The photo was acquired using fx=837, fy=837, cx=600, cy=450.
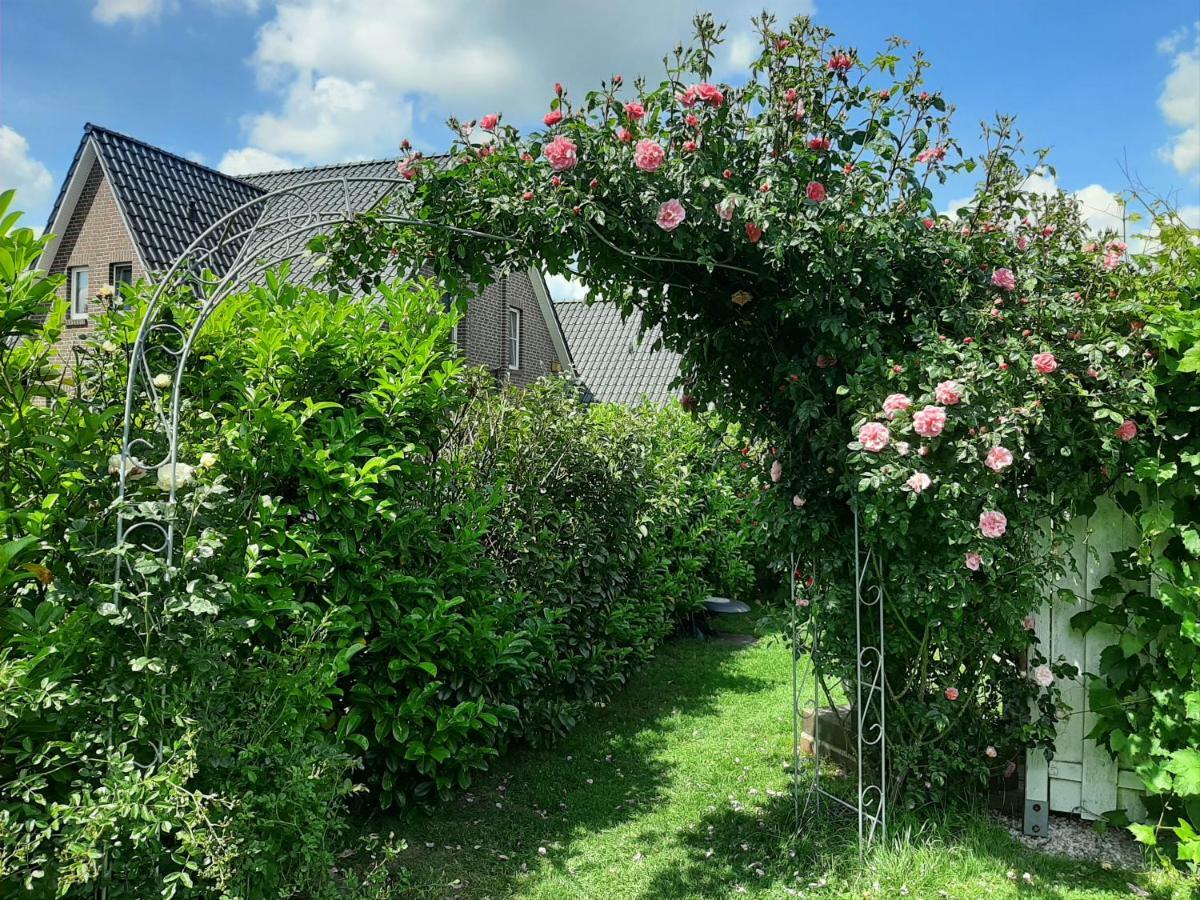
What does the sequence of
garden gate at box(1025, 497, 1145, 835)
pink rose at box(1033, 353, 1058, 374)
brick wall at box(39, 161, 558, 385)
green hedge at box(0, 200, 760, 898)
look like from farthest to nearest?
brick wall at box(39, 161, 558, 385) < garden gate at box(1025, 497, 1145, 835) < pink rose at box(1033, 353, 1058, 374) < green hedge at box(0, 200, 760, 898)

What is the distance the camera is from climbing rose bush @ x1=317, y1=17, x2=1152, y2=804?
3135 mm

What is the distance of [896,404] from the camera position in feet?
10.2

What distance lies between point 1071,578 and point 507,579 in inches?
111

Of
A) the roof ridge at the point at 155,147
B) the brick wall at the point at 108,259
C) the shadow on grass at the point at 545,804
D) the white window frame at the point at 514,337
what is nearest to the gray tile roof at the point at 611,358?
the white window frame at the point at 514,337

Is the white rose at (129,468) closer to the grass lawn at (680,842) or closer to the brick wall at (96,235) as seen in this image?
the grass lawn at (680,842)

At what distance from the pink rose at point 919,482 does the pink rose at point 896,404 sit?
25cm

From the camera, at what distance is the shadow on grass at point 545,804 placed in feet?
11.6

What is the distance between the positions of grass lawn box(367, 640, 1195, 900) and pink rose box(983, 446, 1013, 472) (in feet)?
5.16

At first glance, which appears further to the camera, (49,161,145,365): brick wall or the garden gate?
(49,161,145,365): brick wall

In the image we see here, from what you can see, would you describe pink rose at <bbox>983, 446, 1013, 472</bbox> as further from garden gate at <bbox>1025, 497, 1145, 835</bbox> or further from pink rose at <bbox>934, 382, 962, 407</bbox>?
garden gate at <bbox>1025, 497, 1145, 835</bbox>

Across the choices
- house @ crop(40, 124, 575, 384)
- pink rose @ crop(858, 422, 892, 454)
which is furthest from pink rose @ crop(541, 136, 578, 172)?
house @ crop(40, 124, 575, 384)

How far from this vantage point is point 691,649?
791 centimetres

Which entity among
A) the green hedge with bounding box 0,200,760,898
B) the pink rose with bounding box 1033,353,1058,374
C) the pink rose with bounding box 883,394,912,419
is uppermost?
the pink rose with bounding box 1033,353,1058,374

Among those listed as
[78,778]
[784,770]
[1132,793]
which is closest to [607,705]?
[784,770]
